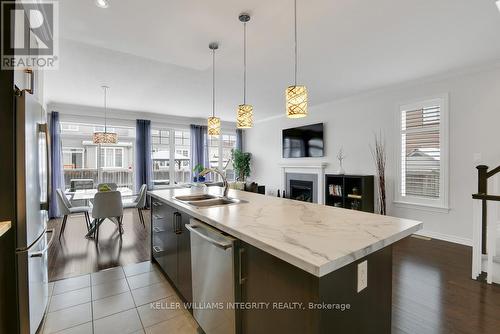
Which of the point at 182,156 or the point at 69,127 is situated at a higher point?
the point at 69,127

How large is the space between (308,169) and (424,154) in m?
2.40

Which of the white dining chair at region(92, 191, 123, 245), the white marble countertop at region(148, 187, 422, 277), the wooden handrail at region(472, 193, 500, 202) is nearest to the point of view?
the white marble countertop at region(148, 187, 422, 277)

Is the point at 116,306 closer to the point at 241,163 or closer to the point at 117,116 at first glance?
the point at 117,116

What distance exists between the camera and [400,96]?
4.20 meters

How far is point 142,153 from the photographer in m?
6.43

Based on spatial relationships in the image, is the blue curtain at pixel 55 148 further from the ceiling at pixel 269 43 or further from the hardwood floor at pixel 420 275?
the hardwood floor at pixel 420 275

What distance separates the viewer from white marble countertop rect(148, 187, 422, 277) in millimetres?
951

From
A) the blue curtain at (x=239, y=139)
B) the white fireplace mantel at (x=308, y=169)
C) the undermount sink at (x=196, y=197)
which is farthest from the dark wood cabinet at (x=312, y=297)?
the blue curtain at (x=239, y=139)

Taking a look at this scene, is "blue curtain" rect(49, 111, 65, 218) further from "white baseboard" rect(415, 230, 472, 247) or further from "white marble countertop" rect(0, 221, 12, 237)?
"white baseboard" rect(415, 230, 472, 247)

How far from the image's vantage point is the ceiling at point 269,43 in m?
2.07

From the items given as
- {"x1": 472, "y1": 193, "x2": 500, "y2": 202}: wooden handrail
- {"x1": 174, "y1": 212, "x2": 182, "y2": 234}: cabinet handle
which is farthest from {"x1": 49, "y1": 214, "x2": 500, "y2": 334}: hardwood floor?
{"x1": 174, "y1": 212, "x2": 182, "y2": 234}: cabinet handle

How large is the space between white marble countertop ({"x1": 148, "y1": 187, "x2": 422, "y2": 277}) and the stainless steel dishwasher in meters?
0.08

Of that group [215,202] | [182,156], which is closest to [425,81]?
[215,202]

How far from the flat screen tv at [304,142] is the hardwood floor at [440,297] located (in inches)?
118
